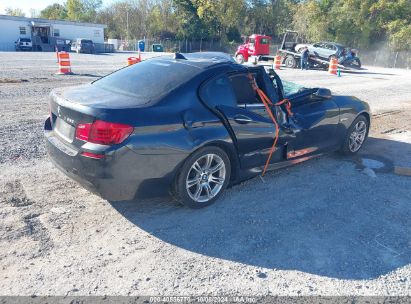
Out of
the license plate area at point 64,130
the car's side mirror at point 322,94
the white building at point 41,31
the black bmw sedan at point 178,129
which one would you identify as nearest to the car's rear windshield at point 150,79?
the black bmw sedan at point 178,129

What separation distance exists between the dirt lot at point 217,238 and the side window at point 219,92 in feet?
3.61

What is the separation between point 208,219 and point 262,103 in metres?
1.53

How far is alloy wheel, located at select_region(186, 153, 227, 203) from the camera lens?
12.5ft

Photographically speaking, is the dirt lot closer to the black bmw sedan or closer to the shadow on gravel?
the shadow on gravel

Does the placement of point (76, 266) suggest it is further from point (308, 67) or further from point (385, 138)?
point (308, 67)

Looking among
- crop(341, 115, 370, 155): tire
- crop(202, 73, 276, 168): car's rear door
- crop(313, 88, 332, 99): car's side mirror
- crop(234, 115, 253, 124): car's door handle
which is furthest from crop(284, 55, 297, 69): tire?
crop(234, 115, 253, 124): car's door handle

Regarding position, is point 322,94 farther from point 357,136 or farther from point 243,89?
point 243,89

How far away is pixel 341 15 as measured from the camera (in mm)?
39062

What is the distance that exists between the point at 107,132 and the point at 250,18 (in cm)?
5806

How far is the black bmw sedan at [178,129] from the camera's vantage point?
3.32 meters

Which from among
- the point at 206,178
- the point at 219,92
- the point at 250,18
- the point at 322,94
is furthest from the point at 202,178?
the point at 250,18

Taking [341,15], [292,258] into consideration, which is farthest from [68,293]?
[341,15]

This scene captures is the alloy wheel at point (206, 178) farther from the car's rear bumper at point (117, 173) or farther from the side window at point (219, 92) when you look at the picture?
the side window at point (219, 92)

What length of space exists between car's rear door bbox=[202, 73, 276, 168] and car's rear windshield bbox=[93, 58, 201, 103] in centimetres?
33
